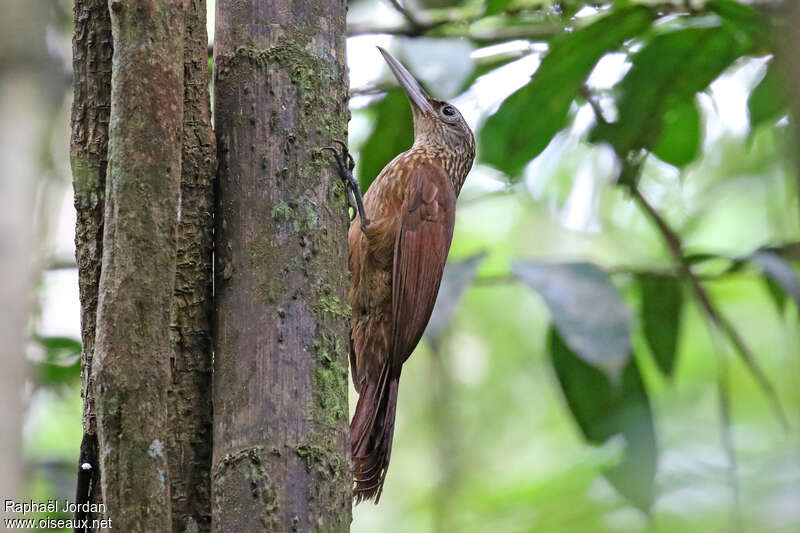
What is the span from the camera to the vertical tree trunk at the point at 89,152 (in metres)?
1.62

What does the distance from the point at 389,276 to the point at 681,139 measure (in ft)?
4.44

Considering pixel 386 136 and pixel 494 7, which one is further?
pixel 386 136

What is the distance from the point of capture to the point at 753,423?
3.33 m

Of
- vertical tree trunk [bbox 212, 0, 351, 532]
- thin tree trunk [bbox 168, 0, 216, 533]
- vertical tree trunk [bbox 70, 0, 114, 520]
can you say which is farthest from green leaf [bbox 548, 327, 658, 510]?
vertical tree trunk [bbox 70, 0, 114, 520]

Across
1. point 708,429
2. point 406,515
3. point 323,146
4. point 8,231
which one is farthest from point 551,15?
point 406,515

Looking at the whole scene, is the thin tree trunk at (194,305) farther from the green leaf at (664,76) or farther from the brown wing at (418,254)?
the green leaf at (664,76)

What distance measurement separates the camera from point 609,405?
3.06m

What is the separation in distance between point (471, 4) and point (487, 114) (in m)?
0.42

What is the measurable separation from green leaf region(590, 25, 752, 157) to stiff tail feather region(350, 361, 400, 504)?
127cm

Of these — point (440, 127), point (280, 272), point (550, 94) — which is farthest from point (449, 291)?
point (280, 272)

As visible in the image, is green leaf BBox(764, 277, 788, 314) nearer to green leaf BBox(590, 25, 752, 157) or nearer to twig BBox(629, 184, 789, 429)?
twig BBox(629, 184, 789, 429)

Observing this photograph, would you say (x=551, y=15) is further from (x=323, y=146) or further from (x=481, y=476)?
(x=481, y=476)

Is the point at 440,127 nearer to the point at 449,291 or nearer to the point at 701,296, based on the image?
the point at 449,291

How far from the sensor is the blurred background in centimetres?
206
